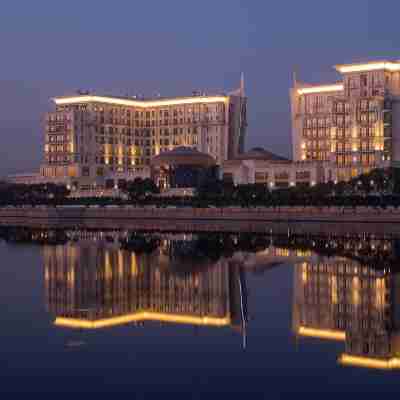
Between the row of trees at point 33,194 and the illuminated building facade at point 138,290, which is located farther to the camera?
the row of trees at point 33,194

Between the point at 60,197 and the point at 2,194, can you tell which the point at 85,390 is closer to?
the point at 60,197

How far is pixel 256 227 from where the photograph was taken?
275ft

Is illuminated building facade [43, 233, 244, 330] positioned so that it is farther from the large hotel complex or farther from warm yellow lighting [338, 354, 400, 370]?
the large hotel complex

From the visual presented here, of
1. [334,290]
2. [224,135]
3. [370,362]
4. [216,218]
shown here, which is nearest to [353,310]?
[334,290]

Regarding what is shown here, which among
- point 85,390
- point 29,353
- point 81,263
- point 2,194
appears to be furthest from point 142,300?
point 2,194

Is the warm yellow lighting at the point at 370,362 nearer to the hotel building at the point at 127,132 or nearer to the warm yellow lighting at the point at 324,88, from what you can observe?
the warm yellow lighting at the point at 324,88

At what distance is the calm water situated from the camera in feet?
66.7

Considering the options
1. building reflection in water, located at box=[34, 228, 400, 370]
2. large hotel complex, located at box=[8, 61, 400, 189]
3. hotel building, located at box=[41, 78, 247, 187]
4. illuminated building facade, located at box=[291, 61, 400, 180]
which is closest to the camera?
building reflection in water, located at box=[34, 228, 400, 370]

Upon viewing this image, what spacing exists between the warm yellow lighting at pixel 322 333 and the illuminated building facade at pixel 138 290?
2.35 m

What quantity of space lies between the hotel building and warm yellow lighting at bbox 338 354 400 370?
12560cm

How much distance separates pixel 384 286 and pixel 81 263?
19834mm

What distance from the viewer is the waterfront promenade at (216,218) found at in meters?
78.6

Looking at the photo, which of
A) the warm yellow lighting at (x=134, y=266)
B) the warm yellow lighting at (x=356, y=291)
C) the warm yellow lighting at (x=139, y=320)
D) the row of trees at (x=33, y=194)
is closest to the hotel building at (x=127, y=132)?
the row of trees at (x=33, y=194)

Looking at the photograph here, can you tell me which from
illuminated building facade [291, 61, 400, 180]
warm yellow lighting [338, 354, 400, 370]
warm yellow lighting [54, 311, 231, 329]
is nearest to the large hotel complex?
illuminated building facade [291, 61, 400, 180]
